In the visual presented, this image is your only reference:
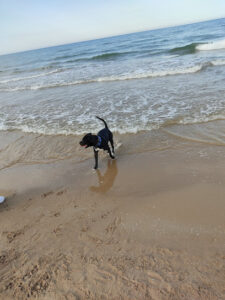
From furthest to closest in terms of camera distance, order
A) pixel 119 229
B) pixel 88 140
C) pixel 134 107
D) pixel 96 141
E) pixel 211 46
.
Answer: pixel 211 46
pixel 134 107
pixel 96 141
pixel 88 140
pixel 119 229

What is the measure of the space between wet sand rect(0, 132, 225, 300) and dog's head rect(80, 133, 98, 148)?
2.54 feet

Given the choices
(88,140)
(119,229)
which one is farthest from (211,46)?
(119,229)

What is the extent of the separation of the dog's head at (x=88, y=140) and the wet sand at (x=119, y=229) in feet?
2.54

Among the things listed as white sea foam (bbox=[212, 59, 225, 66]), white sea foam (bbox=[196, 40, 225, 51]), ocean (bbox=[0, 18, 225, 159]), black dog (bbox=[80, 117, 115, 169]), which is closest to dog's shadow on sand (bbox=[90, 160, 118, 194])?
black dog (bbox=[80, 117, 115, 169])

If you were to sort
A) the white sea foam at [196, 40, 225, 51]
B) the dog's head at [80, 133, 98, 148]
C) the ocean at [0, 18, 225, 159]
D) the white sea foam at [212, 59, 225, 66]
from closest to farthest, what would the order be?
1. the dog's head at [80, 133, 98, 148]
2. the ocean at [0, 18, 225, 159]
3. the white sea foam at [212, 59, 225, 66]
4. the white sea foam at [196, 40, 225, 51]

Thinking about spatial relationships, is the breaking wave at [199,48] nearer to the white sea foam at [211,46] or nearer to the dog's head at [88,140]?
the white sea foam at [211,46]

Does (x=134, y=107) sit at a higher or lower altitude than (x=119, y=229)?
higher

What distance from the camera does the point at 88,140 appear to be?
3984 millimetres

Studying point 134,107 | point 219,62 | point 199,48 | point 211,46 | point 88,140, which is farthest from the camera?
point 199,48

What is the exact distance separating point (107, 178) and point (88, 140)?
0.93 m

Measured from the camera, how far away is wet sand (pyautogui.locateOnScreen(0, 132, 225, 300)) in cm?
218

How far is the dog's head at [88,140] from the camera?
12.9 ft

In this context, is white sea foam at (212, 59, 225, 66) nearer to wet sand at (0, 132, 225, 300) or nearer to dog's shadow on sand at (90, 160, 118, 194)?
wet sand at (0, 132, 225, 300)

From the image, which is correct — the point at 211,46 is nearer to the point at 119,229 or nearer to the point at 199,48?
the point at 199,48
